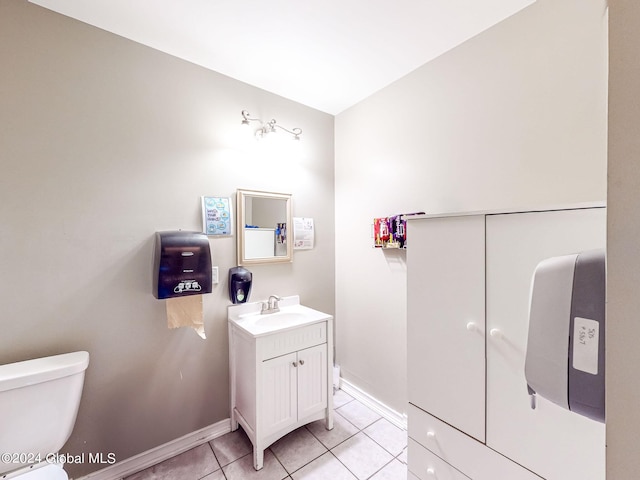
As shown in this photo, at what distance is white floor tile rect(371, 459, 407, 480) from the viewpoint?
1533 mm

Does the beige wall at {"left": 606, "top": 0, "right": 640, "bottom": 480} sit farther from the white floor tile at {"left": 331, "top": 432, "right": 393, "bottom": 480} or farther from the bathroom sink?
the white floor tile at {"left": 331, "top": 432, "right": 393, "bottom": 480}

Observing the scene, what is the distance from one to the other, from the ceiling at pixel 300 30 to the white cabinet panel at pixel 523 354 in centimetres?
125

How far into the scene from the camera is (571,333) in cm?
50

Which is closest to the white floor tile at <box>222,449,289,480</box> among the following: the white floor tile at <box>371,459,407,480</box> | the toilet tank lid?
the white floor tile at <box>371,459,407,480</box>

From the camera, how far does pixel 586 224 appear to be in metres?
0.83

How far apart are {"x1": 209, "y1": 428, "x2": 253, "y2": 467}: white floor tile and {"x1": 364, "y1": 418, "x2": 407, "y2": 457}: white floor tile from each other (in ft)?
2.84

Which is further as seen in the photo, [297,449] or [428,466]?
[297,449]

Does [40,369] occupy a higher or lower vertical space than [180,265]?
lower

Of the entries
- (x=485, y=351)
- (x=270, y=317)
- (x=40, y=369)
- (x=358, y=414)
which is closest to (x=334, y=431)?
(x=358, y=414)

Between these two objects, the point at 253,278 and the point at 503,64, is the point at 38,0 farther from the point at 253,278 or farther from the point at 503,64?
the point at 503,64

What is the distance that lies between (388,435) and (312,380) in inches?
26.7

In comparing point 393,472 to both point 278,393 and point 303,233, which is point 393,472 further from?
point 303,233

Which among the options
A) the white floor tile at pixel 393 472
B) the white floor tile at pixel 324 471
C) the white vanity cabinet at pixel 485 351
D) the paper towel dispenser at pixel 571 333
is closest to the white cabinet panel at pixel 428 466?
the white vanity cabinet at pixel 485 351

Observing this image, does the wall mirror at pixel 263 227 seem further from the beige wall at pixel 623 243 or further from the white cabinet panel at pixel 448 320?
the beige wall at pixel 623 243
